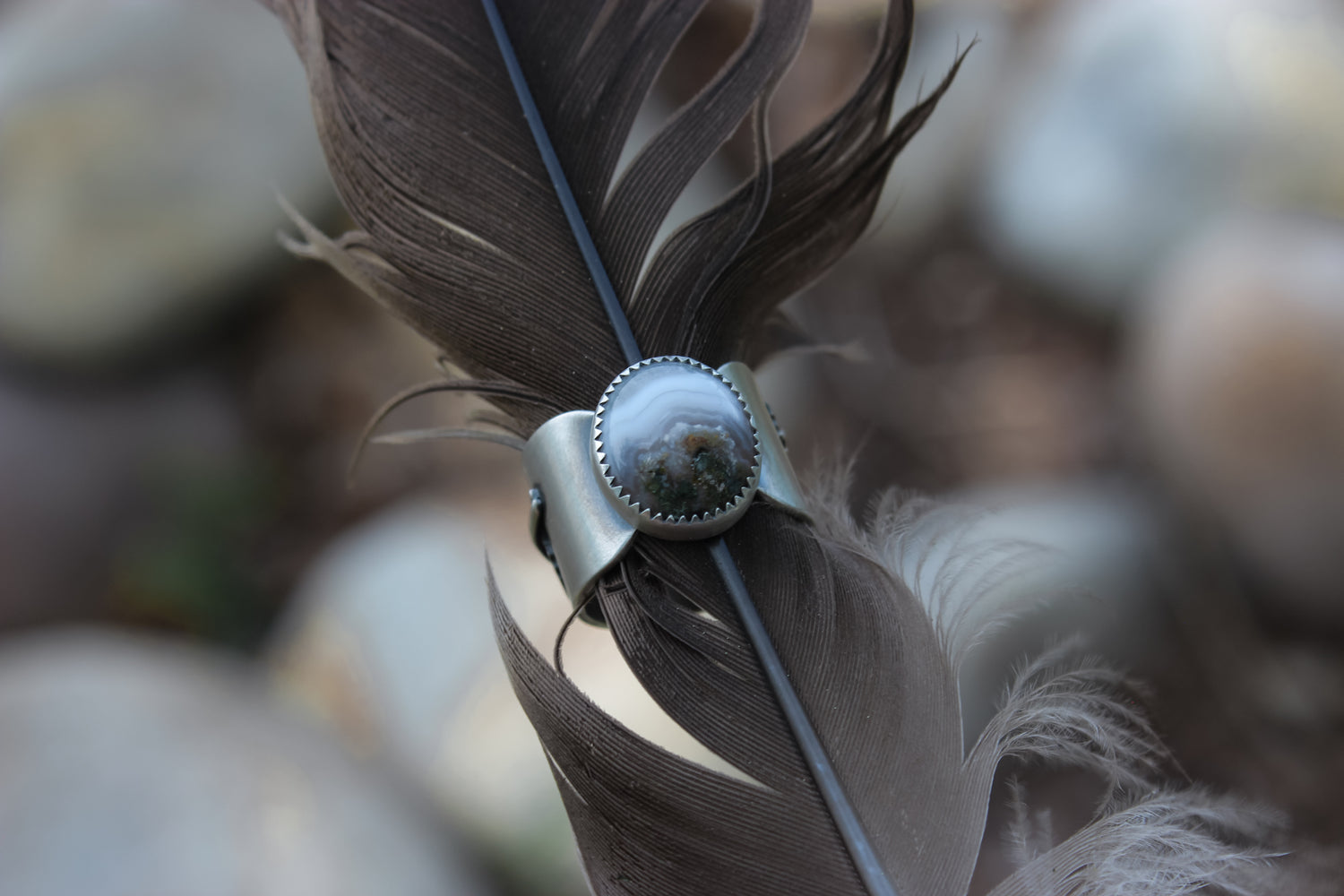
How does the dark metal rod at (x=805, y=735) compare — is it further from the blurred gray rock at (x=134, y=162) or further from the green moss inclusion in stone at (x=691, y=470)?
the blurred gray rock at (x=134, y=162)

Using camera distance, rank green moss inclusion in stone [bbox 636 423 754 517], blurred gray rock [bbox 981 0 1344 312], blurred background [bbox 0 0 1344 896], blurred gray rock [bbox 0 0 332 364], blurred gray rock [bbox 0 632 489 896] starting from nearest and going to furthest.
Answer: green moss inclusion in stone [bbox 636 423 754 517]
blurred gray rock [bbox 0 632 489 896]
blurred background [bbox 0 0 1344 896]
blurred gray rock [bbox 981 0 1344 312]
blurred gray rock [bbox 0 0 332 364]

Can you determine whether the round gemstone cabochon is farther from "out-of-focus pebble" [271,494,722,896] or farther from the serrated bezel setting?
"out-of-focus pebble" [271,494,722,896]

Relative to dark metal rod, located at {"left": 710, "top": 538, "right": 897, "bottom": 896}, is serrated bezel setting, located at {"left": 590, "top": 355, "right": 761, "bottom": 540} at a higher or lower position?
higher

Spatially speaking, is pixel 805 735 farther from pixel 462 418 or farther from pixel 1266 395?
pixel 1266 395

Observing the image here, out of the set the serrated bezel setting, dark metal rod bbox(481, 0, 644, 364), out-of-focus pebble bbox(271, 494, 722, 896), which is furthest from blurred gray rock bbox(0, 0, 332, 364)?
the serrated bezel setting

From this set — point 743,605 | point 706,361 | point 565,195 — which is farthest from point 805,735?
point 565,195

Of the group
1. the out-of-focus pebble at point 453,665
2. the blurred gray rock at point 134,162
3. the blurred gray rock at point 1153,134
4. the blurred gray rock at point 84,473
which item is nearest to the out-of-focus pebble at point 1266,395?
the blurred gray rock at point 1153,134

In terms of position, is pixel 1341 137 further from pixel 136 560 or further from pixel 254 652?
pixel 136 560
